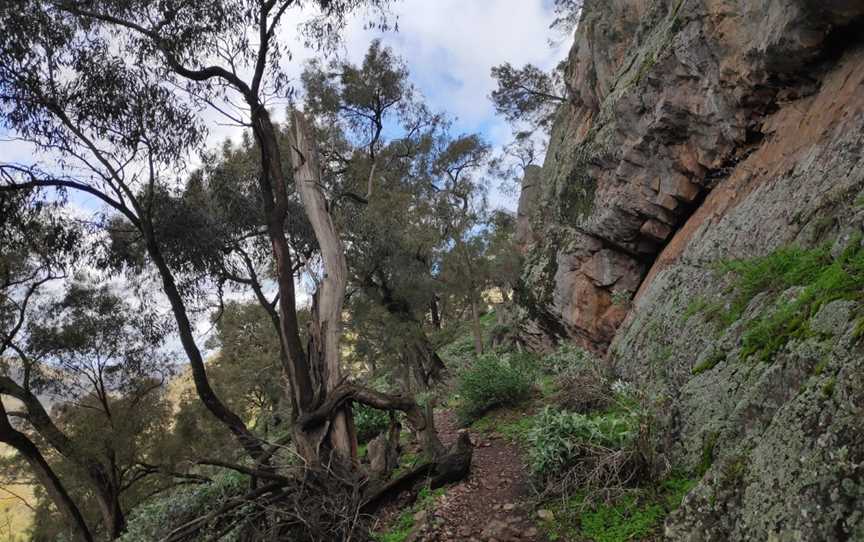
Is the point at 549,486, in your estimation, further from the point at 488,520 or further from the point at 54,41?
the point at 54,41

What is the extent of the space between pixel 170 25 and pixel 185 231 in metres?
4.21

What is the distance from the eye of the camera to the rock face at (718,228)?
2.34 meters

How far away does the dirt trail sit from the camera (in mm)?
4379

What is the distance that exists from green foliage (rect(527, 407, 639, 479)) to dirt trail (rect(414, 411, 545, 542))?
42 centimetres

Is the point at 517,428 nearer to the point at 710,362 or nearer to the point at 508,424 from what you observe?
the point at 508,424

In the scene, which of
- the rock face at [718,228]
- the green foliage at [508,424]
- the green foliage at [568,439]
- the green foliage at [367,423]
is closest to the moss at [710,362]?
the rock face at [718,228]

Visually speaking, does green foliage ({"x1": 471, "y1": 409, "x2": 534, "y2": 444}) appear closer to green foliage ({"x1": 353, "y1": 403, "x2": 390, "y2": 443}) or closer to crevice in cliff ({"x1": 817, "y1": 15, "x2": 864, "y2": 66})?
green foliage ({"x1": 353, "y1": 403, "x2": 390, "y2": 443})

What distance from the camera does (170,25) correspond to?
25.6ft

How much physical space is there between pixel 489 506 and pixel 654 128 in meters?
7.20

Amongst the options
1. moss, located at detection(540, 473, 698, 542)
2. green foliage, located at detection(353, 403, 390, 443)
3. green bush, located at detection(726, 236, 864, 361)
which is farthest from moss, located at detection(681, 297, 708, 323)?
green foliage, located at detection(353, 403, 390, 443)

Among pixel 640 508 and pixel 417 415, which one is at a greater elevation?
pixel 417 415

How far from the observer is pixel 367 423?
9531mm

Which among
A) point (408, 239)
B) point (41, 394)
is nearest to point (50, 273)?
point (41, 394)

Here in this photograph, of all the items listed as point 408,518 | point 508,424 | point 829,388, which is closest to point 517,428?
point 508,424
